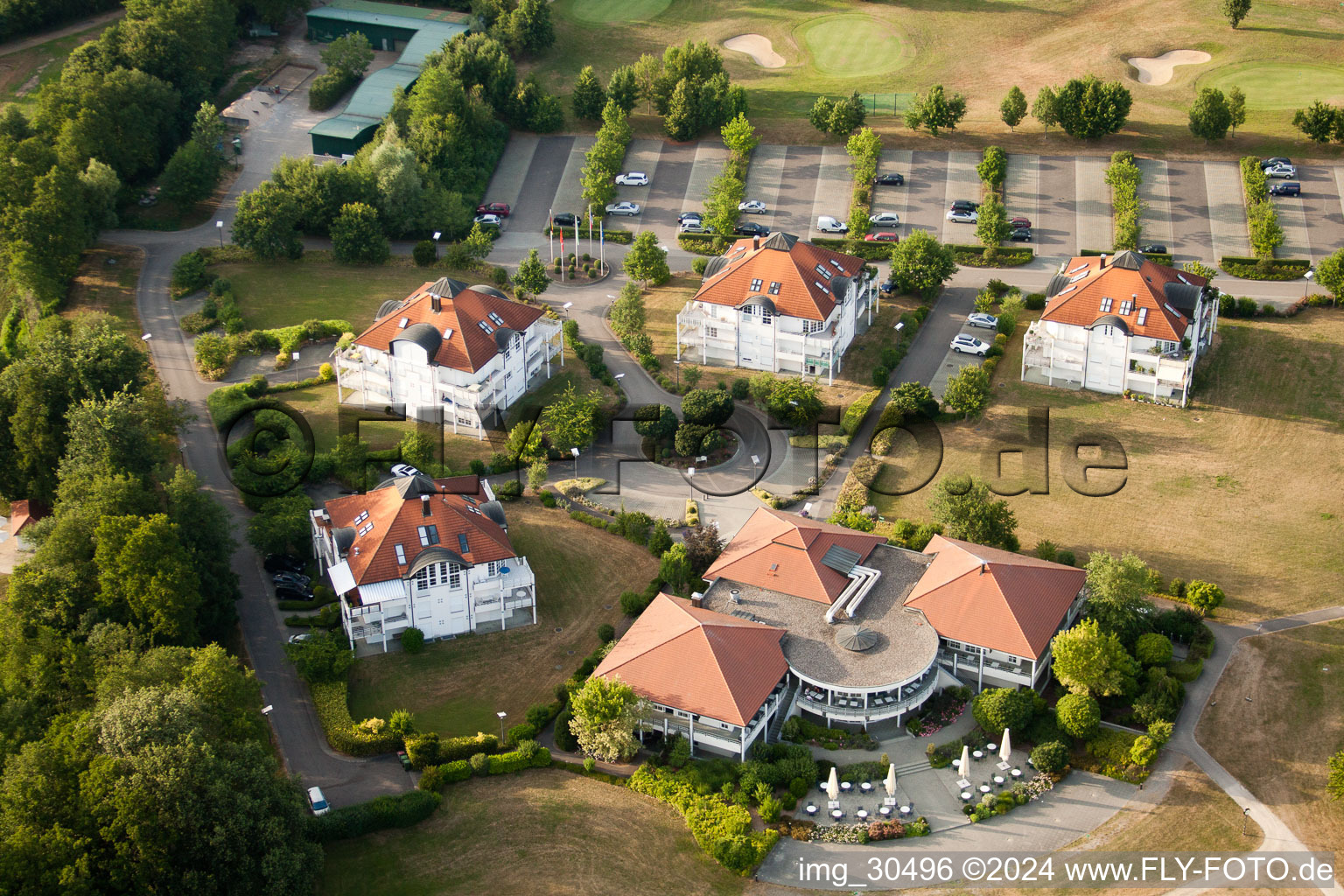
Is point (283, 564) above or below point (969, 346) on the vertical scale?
below

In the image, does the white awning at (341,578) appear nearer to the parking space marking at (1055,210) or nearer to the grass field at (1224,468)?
the grass field at (1224,468)

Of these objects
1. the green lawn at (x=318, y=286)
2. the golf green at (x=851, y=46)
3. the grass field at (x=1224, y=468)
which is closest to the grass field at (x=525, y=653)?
the grass field at (x=1224, y=468)

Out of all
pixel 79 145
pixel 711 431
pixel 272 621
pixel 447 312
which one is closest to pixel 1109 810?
pixel 711 431

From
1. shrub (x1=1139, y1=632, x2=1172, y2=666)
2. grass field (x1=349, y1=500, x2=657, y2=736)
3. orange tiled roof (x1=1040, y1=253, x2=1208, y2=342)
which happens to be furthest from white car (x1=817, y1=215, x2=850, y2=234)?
shrub (x1=1139, y1=632, x2=1172, y2=666)

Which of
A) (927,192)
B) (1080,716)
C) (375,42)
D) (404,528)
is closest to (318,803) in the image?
(404,528)

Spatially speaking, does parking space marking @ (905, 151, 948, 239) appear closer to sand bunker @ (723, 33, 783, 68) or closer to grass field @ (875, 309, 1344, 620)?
grass field @ (875, 309, 1344, 620)

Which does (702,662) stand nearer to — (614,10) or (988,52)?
(988,52)
